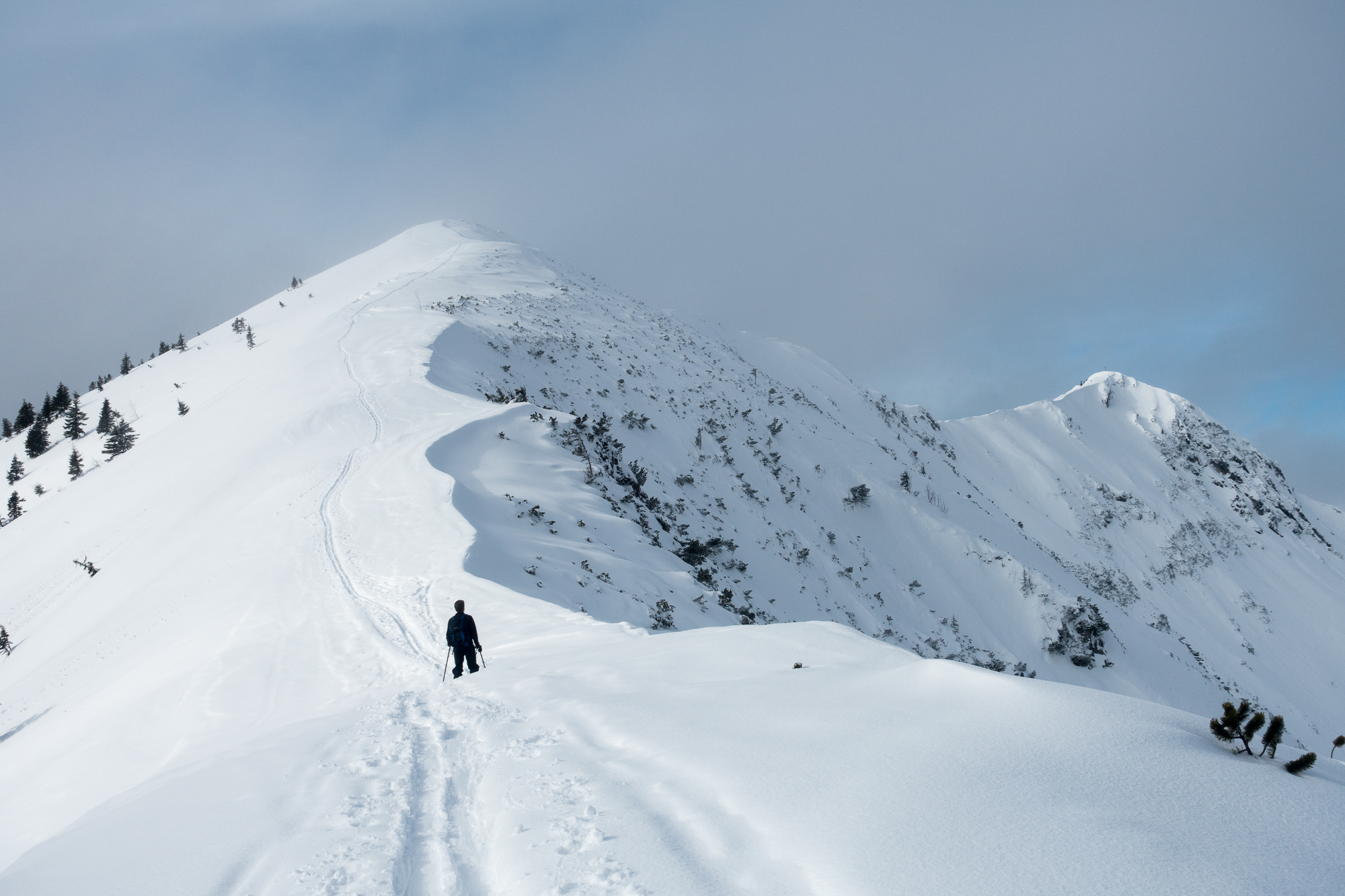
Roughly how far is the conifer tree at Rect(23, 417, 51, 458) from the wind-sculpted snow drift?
32.2 feet

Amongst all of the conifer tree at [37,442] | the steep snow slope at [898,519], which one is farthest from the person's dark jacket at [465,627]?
the conifer tree at [37,442]

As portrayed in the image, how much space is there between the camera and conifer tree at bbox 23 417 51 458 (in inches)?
2207

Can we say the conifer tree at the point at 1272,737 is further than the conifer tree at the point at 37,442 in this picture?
No

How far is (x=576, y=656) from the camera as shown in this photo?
972 cm

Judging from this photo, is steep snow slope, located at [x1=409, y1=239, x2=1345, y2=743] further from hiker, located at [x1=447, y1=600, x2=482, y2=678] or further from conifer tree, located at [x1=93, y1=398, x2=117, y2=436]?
conifer tree, located at [x1=93, y1=398, x2=117, y2=436]

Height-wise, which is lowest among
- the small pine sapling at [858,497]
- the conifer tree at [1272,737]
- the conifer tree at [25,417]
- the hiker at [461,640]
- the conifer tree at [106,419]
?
the conifer tree at [1272,737]

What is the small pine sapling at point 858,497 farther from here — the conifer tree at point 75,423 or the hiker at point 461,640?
the conifer tree at point 75,423

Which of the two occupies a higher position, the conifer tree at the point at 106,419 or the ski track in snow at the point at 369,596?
the conifer tree at the point at 106,419

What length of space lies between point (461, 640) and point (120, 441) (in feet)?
147

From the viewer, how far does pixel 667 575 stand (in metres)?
17.5

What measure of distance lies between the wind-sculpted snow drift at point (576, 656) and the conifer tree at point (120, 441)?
1008 millimetres

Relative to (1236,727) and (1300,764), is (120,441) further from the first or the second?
(1300,764)

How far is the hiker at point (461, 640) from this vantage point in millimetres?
9820

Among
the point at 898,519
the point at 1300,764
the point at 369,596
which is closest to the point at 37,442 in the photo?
the point at 369,596
